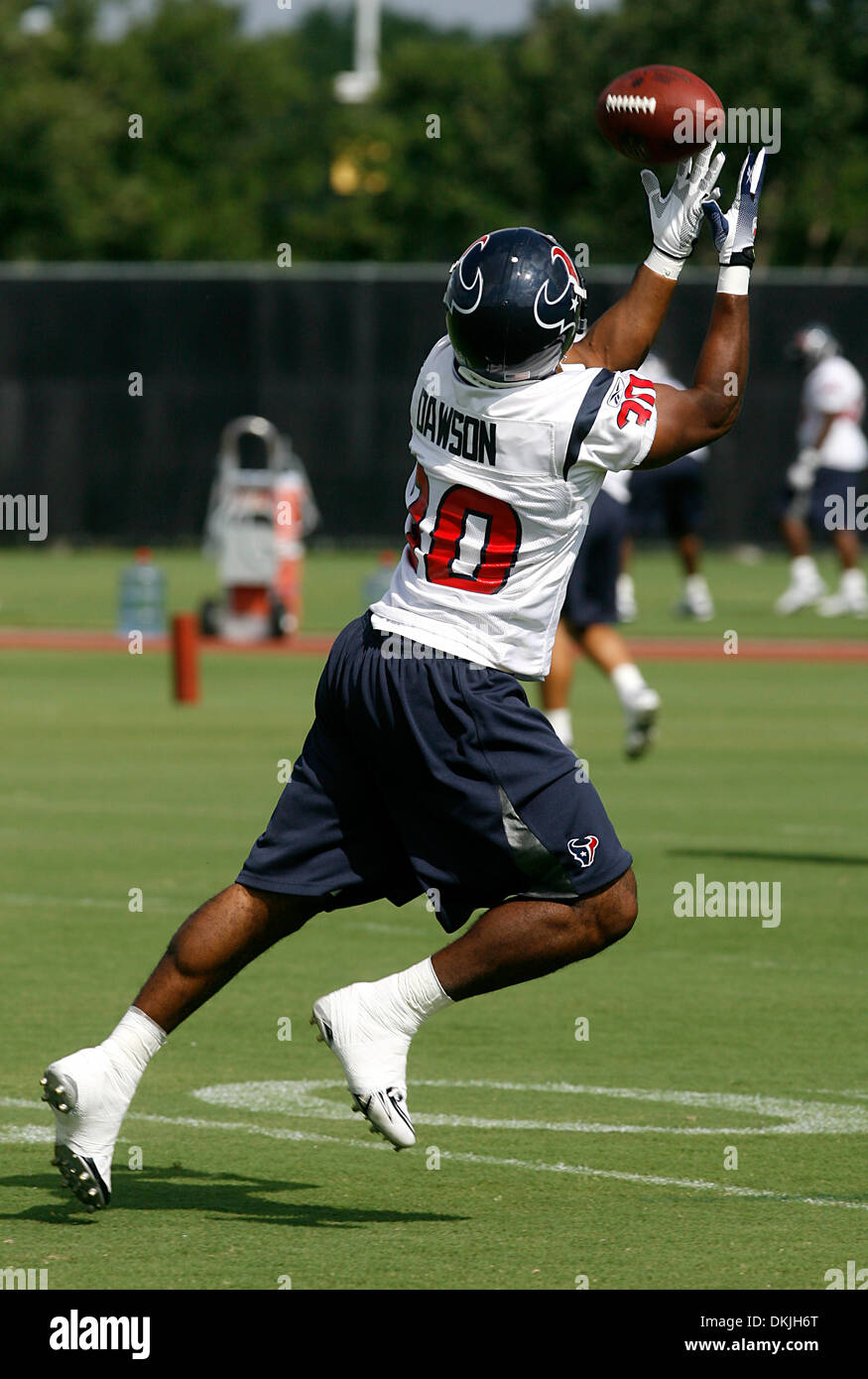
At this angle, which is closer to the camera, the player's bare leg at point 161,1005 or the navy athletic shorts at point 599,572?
the player's bare leg at point 161,1005

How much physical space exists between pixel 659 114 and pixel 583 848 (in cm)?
195

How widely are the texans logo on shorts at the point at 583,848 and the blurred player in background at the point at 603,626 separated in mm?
7699

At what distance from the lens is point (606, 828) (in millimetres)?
5500

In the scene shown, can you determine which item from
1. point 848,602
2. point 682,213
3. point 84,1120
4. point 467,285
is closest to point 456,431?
point 467,285

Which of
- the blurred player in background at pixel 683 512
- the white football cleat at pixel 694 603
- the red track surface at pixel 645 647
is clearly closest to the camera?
the red track surface at pixel 645 647

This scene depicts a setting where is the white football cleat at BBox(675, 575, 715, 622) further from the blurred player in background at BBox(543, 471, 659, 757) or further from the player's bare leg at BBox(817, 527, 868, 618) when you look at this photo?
the blurred player in background at BBox(543, 471, 659, 757)

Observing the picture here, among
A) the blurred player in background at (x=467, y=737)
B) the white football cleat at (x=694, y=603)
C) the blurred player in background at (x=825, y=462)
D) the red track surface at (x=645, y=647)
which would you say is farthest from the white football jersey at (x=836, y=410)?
the blurred player in background at (x=467, y=737)

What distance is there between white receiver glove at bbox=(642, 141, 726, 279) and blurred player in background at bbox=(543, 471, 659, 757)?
7.28 m

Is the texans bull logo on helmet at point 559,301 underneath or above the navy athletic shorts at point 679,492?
above

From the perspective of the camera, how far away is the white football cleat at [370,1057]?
5391 millimetres

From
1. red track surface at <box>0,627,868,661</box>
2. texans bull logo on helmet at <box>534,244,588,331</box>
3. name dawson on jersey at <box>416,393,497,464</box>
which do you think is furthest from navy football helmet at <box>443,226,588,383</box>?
red track surface at <box>0,627,868,661</box>

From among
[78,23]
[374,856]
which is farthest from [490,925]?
[78,23]

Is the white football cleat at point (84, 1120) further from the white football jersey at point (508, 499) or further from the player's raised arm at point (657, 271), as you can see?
the player's raised arm at point (657, 271)

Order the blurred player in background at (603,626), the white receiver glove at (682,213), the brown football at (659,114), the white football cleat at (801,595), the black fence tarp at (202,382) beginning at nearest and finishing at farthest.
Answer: the white receiver glove at (682,213), the brown football at (659,114), the blurred player in background at (603,626), the white football cleat at (801,595), the black fence tarp at (202,382)
